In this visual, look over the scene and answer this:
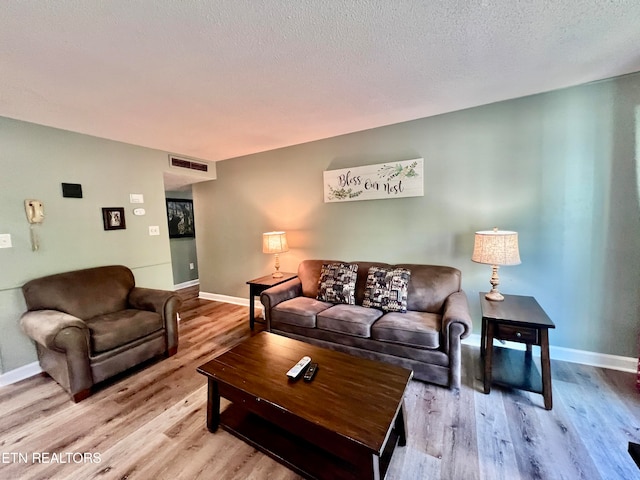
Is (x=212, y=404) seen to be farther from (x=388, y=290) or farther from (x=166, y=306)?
(x=388, y=290)

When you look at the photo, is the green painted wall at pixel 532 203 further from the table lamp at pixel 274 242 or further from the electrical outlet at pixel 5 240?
the electrical outlet at pixel 5 240

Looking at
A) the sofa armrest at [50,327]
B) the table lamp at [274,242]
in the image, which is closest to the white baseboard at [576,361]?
the sofa armrest at [50,327]

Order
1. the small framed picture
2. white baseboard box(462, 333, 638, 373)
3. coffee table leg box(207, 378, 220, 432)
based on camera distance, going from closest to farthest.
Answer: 1. coffee table leg box(207, 378, 220, 432)
2. white baseboard box(462, 333, 638, 373)
3. the small framed picture

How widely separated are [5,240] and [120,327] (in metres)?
1.30

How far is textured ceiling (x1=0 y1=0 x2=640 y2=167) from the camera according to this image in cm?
127

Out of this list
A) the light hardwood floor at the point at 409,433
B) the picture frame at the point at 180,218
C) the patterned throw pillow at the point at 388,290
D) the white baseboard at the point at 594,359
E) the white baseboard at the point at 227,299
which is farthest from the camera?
the picture frame at the point at 180,218

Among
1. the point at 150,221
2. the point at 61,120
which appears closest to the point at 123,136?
the point at 61,120

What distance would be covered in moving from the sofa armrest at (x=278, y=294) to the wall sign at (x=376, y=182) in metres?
1.16

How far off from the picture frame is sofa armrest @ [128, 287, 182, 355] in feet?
9.23

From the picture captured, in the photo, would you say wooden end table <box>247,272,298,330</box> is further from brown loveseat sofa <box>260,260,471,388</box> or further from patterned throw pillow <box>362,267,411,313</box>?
patterned throw pillow <box>362,267,411,313</box>

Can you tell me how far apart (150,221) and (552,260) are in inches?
175

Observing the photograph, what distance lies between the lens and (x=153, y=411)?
1.85 metres

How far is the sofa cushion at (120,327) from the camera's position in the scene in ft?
6.90

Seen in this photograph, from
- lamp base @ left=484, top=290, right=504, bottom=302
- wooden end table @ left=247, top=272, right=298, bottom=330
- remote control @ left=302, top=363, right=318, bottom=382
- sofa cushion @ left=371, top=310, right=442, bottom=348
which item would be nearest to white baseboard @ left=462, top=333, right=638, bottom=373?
lamp base @ left=484, top=290, right=504, bottom=302
